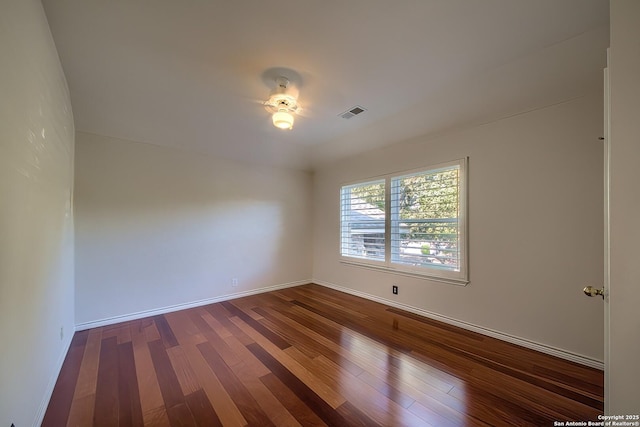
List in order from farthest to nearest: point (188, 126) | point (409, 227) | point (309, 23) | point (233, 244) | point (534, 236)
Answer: point (233, 244) < point (409, 227) < point (188, 126) < point (534, 236) < point (309, 23)

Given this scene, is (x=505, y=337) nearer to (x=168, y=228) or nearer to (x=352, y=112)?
(x=352, y=112)

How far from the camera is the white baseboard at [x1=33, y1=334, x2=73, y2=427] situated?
151 cm

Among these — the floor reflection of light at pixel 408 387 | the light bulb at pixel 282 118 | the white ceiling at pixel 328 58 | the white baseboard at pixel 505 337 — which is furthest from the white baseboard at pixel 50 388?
the white baseboard at pixel 505 337

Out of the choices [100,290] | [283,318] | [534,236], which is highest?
[534,236]

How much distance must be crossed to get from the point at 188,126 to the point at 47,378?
2753 mm

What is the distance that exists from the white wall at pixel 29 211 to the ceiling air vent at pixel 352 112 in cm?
252

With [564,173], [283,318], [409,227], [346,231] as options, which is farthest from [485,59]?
[283,318]

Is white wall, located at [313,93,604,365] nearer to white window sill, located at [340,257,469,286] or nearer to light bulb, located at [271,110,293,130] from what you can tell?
→ white window sill, located at [340,257,469,286]

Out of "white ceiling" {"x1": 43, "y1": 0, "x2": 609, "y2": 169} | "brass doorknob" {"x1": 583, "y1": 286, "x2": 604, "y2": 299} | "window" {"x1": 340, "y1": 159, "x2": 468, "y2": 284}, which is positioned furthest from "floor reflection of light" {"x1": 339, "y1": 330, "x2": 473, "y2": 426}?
"white ceiling" {"x1": 43, "y1": 0, "x2": 609, "y2": 169}

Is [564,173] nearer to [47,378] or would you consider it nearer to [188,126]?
[188,126]

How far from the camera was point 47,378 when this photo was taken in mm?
1744

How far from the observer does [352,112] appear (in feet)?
9.69

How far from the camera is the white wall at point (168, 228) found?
295 cm

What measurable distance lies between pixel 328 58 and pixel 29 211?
228 cm
